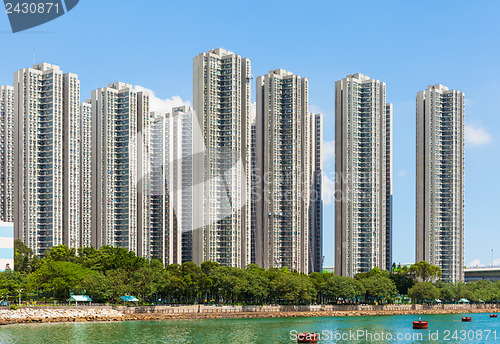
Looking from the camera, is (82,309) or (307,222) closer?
(82,309)

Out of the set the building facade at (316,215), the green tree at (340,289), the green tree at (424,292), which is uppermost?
the building facade at (316,215)

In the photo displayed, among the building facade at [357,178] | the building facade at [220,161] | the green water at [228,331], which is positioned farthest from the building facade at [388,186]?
the green water at [228,331]

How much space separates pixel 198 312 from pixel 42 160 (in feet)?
103

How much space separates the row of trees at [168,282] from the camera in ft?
241

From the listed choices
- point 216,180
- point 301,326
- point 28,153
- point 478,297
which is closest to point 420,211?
point 478,297

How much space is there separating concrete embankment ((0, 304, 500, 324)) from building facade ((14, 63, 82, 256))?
25.6 metres

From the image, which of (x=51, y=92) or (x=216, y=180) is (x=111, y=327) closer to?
(x=216, y=180)

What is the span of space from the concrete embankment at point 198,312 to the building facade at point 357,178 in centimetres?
1314

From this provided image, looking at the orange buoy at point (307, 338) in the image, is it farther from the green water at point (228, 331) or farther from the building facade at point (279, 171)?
the building facade at point (279, 171)

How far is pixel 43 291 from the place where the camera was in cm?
7638

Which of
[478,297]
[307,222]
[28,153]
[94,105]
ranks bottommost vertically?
[478,297]

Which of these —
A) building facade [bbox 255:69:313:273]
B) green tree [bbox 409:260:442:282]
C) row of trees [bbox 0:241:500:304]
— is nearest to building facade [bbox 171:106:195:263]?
building facade [bbox 255:69:313:273]

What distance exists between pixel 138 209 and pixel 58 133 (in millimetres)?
16142

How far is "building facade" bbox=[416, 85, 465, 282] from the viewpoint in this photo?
109125 millimetres
